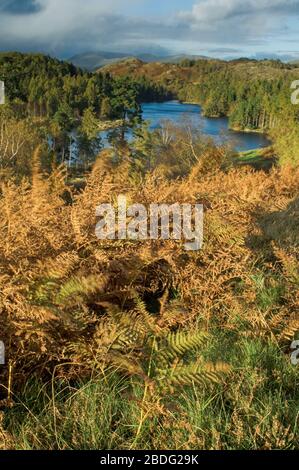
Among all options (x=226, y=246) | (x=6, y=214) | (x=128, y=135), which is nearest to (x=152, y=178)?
(x=226, y=246)

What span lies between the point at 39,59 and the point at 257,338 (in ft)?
501

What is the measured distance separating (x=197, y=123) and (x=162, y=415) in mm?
81352

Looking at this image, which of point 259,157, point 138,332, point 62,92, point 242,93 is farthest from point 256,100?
point 138,332

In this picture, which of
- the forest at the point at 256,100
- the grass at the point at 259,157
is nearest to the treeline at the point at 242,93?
the forest at the point at 256,100

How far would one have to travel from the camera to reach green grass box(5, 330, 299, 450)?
8.12 ft

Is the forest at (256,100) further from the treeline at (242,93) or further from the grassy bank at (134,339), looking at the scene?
the grassy bank at (134,339)

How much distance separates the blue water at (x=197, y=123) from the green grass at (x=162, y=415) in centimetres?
6867

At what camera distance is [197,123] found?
81.7m

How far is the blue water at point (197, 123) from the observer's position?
79312 millimetres

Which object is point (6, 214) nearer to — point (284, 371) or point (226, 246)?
point (226, 246)

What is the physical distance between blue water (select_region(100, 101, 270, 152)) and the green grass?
68.7 meters

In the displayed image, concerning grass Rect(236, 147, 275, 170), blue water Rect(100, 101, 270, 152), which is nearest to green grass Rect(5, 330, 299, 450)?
blue water Rect(100, 101, 270, 152)

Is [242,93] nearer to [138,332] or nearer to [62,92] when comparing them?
[62,92]
